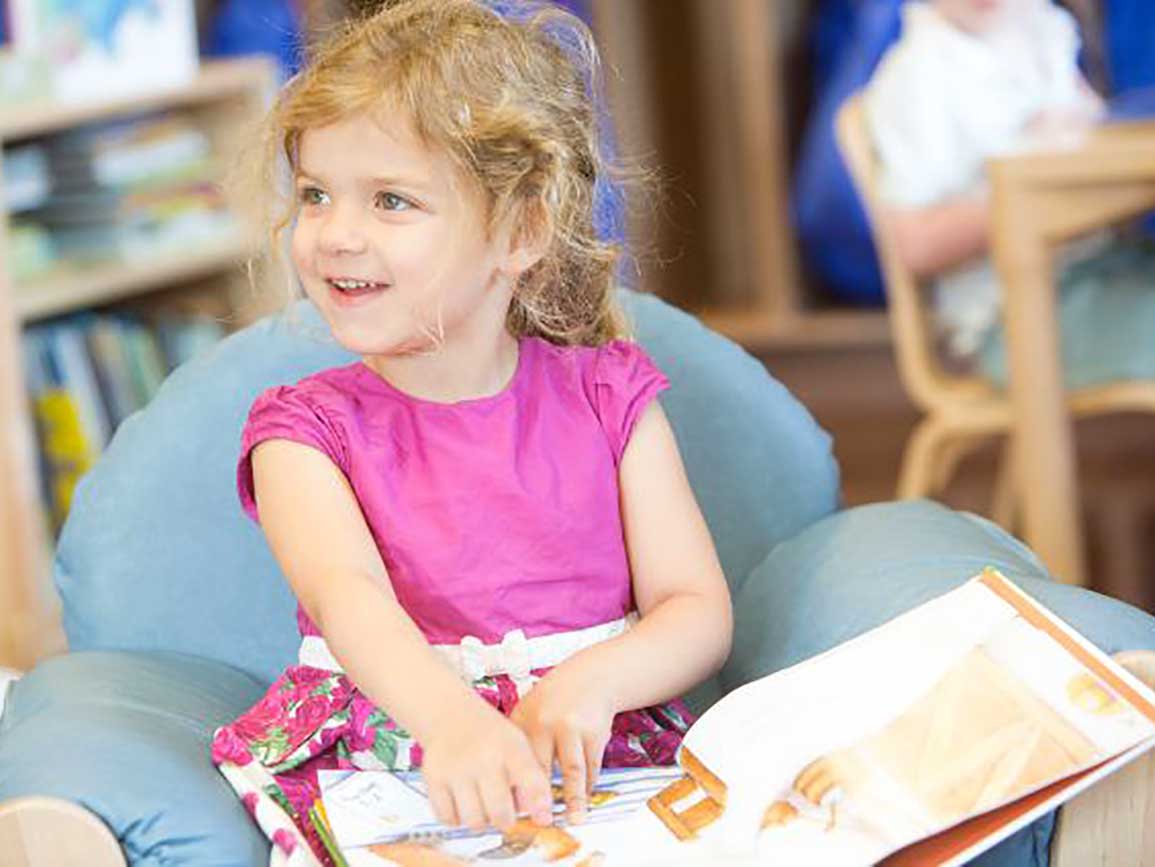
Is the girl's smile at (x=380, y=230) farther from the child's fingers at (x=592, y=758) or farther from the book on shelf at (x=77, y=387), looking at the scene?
the book on shelf at (x=77, y=387)

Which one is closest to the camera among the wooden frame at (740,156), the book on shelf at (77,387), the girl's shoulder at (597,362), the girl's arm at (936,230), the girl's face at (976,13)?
the girl's shoulder at (597,362)

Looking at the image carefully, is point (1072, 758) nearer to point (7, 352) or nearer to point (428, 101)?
point (428, 101)

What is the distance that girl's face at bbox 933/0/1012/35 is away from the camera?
9.73 feet

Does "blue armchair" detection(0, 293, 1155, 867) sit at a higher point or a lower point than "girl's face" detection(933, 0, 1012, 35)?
lower

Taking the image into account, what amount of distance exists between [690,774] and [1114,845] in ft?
0.86

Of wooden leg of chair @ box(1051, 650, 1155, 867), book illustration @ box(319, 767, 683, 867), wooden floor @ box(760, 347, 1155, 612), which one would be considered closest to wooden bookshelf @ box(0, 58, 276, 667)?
wooden floor @ box(760, 347, 1155, 612)

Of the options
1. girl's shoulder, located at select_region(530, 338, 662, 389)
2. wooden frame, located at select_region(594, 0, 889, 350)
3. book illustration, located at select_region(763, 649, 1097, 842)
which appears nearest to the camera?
book illustration, located at select_region(763, 649, 1097, 842)

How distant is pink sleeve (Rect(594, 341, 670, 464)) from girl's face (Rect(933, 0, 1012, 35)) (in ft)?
5.03

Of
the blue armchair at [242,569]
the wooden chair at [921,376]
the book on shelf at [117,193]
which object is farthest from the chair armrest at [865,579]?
the book on shelf at [117,193]

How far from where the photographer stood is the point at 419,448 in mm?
1526

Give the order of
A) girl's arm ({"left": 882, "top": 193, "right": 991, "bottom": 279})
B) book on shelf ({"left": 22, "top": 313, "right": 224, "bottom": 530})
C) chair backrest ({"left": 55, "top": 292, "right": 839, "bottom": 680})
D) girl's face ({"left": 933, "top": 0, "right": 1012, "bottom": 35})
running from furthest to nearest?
book on shelf ({"left": 22, "top": 313, "right": 224, "bottom": 530}) → girl's face ({"left": 933, "top": 0, "right": 1012, "bottom": 35}) → girl's arm ({"left": 882, "top": 193, "right": 991, "bottom": 279}) → chair backrest ({"left": 55, "top": 292, "right": 839, "bottom": 680})

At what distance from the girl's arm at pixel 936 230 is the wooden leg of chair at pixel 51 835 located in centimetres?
172

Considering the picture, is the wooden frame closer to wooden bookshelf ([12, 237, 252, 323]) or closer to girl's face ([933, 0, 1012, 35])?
wooden bookshelf ([12, 237, 252, 323])

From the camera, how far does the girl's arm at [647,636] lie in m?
1.37
